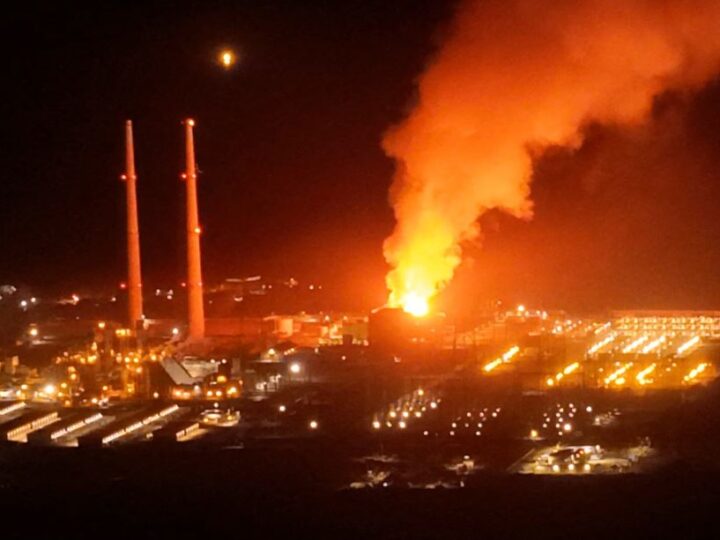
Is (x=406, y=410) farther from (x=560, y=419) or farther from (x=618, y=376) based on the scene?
(x=618, y=376)

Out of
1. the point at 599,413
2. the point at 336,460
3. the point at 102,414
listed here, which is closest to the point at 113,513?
the point at 336,460

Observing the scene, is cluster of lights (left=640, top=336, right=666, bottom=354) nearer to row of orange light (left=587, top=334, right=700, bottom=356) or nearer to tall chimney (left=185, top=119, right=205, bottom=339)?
row of orange light (left=587, top=334, right=700, bottom=356)

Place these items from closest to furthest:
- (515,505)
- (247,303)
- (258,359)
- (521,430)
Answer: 1. (515,505)
2. (521,430)
3. (258,359)
4. (247,303)

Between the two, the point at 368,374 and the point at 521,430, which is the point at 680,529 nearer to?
the point at 521,430

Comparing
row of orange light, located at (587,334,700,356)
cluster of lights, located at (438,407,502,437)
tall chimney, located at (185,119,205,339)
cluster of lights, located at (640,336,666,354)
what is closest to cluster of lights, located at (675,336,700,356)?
row of orange light, located at (587,334,700,356)

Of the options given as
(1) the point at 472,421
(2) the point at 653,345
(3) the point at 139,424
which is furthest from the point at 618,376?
(3) the point at 139,424

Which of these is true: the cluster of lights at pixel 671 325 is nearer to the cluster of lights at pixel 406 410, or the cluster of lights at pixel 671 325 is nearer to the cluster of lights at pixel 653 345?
the cluster of lights at pixel 653 345
